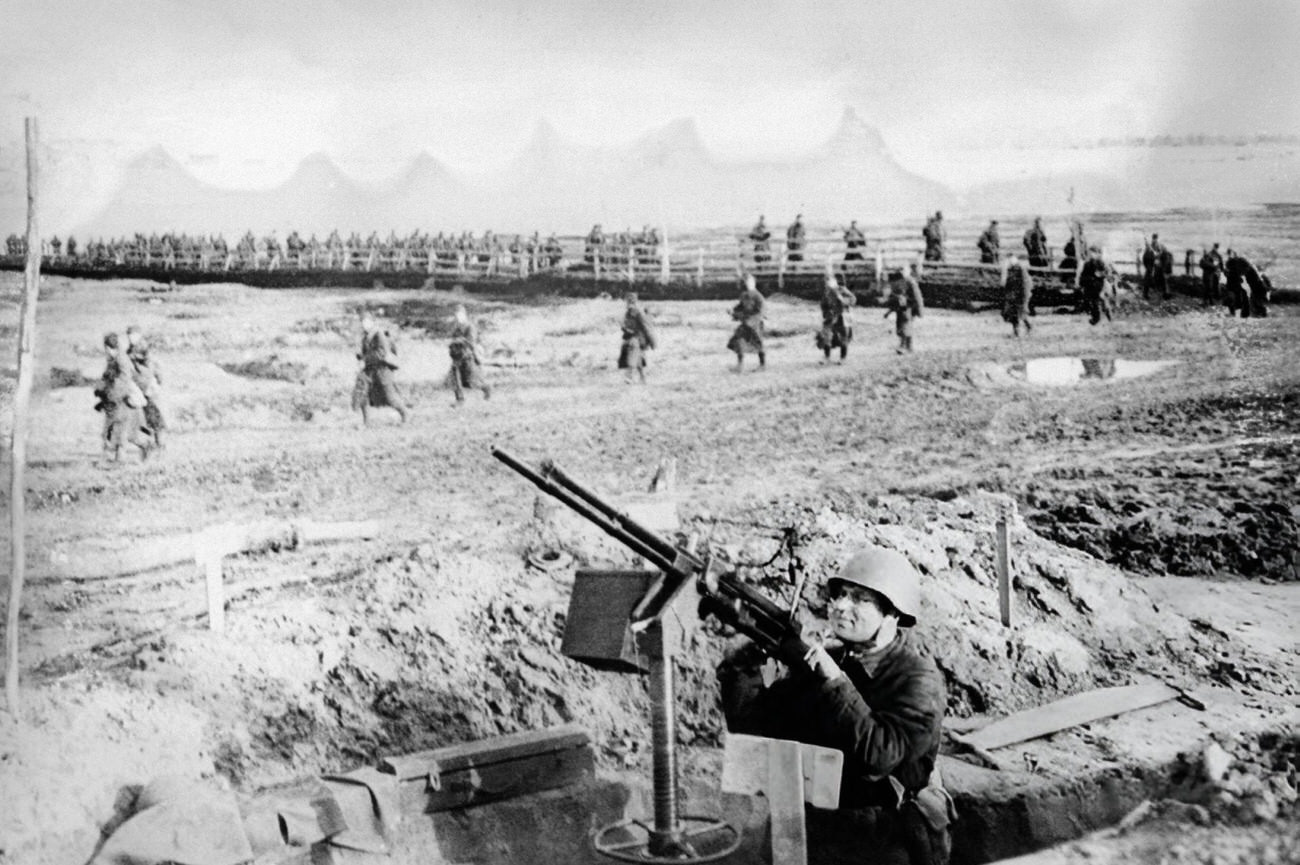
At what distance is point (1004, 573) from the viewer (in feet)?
20.5

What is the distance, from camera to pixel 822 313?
22.3 ft

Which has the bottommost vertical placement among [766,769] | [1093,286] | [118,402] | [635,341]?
[766,769]

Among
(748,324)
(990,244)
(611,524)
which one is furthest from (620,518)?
(990,244)

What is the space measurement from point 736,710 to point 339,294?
3137 mm

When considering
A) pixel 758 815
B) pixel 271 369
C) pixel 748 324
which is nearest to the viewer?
pixel 758 815

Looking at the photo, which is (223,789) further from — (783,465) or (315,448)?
(783,465)

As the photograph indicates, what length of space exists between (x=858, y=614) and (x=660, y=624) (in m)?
0.66

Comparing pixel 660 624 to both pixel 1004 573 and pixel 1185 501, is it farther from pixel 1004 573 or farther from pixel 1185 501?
pixel 1185 501

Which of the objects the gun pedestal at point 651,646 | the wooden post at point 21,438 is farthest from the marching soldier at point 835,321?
the wooden post at point 21,438

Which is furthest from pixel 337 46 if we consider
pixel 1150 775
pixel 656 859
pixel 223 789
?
pixel 1150 775

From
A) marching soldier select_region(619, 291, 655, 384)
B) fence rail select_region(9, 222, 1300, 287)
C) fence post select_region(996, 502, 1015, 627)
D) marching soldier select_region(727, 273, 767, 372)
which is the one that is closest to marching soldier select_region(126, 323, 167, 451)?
fence rail select_region(9, 222, 1300, 287)

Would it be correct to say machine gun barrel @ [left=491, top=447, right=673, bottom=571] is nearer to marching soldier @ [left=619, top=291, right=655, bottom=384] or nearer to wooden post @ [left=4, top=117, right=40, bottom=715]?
marching soldier @ [left=619, top=291, right=655, bottom=384]

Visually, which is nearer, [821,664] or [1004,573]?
[821,664]

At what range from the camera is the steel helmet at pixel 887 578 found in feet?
14.0
